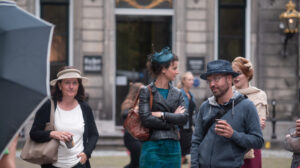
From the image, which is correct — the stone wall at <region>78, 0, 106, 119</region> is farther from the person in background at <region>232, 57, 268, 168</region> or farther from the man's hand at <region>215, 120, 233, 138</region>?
the man's hand at <region>215, 120, 233, 138</region>

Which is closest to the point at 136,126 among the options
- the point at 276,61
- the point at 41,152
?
the point at 41,152

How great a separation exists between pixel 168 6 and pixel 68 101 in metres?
11.7

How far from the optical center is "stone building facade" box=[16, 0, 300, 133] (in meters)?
16.4

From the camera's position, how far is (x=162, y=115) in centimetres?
573

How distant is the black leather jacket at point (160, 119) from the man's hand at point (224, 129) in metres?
1.29

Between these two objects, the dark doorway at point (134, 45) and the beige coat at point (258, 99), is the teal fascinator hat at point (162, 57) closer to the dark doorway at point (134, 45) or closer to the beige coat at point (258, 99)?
the beige coat at point (258, 99)

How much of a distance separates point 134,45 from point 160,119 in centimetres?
1149

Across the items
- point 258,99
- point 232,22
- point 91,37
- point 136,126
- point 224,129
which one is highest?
point 232,22

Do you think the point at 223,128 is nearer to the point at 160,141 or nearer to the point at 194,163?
the point at 194,163

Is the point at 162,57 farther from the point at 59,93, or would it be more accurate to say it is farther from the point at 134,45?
the point at 134,45

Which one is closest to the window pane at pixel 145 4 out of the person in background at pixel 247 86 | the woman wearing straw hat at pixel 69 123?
the person in background at pixel 247 86

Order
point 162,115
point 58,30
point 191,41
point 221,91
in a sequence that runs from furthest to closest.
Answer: point 191,41 < point 58,30 < point 162,115 < point 221,91

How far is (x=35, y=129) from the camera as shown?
530 centimetres

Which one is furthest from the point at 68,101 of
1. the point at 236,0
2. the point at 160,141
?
the point at 236,0
